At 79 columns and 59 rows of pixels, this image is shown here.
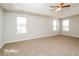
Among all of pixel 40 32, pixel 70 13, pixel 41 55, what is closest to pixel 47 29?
pixel 40 32

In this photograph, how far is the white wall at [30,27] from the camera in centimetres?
306

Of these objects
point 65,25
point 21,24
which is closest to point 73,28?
point 65,25

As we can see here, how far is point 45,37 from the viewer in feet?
10.3

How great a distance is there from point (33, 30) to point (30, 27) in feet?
0.39

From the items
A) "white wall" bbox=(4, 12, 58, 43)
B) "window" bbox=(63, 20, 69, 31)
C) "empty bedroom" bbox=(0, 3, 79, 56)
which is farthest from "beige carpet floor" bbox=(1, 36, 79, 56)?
"window" bbox=(63, 20, 69, 31)

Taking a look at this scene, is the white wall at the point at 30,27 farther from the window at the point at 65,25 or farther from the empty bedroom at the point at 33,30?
the window at the point at 65,25

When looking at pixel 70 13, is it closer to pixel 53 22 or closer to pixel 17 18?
pixel 53 22

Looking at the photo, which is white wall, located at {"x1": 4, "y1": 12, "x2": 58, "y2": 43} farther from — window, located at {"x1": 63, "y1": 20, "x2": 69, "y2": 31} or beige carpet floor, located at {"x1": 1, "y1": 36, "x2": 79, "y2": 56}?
window, located at {"x1": 63, "y1": 20, "x2": 69, "y2": 31}

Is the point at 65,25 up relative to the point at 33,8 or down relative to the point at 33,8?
down

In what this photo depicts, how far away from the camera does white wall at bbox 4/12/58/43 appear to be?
10.0 ft

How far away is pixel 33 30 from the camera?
124 inches

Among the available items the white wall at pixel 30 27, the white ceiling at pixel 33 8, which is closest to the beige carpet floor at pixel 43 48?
the white wall at pixel 30 27

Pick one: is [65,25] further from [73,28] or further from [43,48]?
[43,48]

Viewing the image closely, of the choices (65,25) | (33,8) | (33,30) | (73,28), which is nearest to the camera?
(33,8)
